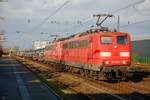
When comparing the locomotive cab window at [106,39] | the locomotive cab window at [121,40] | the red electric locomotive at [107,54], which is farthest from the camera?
the locomotive cab window at [121,40]

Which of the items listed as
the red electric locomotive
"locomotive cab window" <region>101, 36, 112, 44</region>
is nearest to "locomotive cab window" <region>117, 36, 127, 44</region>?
the red electric locomotive

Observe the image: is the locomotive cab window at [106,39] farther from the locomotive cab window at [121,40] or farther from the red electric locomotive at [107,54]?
the locomotive cab window at [121,40]

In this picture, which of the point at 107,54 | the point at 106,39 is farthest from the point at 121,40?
the point at 107,54

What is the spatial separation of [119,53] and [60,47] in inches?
696

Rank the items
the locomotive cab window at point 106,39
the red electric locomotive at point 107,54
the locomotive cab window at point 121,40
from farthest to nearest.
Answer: the locomotive cab window at point 121,40
the locomotive cab window at point 106,39
the red electric locomotive at point 107,54

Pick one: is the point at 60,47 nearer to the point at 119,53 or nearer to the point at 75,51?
the point at 75,51

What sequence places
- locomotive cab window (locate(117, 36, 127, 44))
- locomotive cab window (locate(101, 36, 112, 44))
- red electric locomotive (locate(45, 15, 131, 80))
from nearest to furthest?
red electric locomotive (locate(45, 15, 131, 80)), locomotive cab window (locate(101, 36, 112, 44)), locomotive cab window (locate(117, 36, 127, 44))

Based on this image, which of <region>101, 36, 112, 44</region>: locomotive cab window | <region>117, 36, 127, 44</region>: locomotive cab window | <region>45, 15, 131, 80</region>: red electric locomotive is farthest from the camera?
<region>117, 36, 127, 44</region>: locomotive cab window

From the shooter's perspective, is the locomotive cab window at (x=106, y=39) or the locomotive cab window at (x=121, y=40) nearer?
the locomotive cab window at (x=106, y=39)

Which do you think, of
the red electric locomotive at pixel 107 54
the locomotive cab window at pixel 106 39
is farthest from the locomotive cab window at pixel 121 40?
the locomotive cab window at pixel 106 39

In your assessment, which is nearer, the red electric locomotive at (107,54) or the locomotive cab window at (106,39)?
the red electric locomotive at (107,54)

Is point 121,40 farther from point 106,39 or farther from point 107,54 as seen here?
point 107,54

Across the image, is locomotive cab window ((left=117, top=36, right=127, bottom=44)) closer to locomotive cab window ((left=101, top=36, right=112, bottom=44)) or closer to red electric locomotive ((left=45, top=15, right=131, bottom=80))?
red electric locomotive ((left=45, top=15, right=131, bottom=80))

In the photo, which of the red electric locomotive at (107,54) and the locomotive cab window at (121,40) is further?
the locomotive cab window at (121,40)
